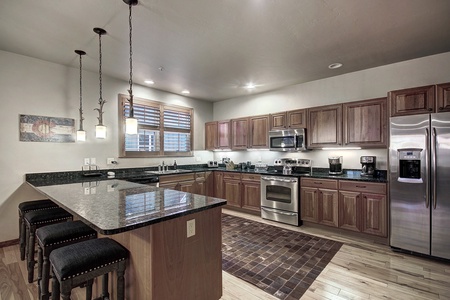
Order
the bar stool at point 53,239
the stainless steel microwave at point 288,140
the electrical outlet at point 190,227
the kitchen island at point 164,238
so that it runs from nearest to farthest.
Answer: the kitchen island at point 164,238
the electrical outlet at point 190,227
the bar stool at point 53,239
the stainless steel microwave at point 288,140

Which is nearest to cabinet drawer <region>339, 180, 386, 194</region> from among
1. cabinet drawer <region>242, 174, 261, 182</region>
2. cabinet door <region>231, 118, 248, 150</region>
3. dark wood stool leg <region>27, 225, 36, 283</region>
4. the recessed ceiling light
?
cabinet drawer <region>242, 174, 261, 182</region>

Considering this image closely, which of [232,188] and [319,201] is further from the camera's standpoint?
[232,188]

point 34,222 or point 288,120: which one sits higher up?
point 288,120

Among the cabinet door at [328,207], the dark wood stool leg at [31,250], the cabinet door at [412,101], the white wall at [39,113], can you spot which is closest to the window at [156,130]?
the white wall at [39,113]

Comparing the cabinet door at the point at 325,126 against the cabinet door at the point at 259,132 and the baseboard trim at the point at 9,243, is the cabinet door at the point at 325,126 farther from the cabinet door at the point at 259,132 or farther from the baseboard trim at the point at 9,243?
the baseboard trim at the point at 9,243

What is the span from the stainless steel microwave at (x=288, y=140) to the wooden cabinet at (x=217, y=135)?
4.26 ft

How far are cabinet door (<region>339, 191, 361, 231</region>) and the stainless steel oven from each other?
0.72 meters

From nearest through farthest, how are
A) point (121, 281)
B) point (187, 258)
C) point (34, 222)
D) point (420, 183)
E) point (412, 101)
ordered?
1. point (121, 281)
2. point (187, 258)
3. point (34, 222)
4. point (420, 183)
5. point (412, 101)

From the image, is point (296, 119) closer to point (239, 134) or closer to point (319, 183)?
point (319, 183)

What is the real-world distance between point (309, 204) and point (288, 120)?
1716 millimetres

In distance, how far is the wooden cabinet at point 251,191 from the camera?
15.0 feet

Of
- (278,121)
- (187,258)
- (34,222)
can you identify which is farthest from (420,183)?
(34,222)

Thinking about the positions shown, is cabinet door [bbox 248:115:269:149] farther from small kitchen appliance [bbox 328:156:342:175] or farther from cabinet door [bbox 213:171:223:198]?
small kitchen appliance [bbox 328:156:342:175]

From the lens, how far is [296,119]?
14.3 feet
